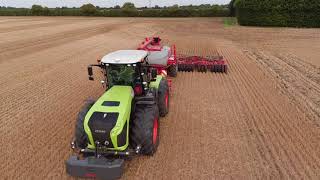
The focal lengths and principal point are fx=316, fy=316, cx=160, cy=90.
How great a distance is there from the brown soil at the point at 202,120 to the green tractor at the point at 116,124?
1.88 feet

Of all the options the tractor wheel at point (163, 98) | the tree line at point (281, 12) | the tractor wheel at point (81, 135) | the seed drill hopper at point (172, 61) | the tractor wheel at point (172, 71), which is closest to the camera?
the tractor wheel at point (81, 135)

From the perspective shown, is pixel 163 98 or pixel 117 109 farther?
pixel 163 98

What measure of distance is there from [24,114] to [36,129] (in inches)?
55.9

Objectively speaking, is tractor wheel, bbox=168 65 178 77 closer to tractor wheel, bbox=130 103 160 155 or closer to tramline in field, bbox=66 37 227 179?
tramline in field, bbox=66 37 227 179

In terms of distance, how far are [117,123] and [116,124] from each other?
0.10 feet

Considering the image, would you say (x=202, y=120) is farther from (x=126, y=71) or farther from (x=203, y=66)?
(x=203, y=66)

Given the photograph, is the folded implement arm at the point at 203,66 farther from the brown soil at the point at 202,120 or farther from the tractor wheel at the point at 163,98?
the tractor wheel at the point at 163,98

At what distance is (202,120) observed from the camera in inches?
361

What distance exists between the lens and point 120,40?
27.4 metres

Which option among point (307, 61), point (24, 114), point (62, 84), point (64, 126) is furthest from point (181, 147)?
point (307, 61)

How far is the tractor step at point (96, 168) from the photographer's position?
5.84 meters

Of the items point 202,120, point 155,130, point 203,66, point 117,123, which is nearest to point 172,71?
Answer: point 203,66

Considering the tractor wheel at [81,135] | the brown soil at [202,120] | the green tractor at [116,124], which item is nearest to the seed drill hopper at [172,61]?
the brown soil at [202,120]

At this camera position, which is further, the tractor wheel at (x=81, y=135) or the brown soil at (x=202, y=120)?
the brown soil at (x=202, y=120)
